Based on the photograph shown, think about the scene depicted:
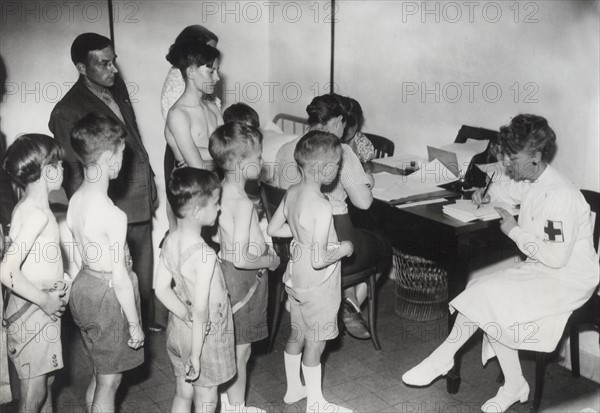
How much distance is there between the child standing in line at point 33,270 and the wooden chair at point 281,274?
0.95m

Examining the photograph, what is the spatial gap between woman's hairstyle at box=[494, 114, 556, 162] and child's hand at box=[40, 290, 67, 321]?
6.09ft

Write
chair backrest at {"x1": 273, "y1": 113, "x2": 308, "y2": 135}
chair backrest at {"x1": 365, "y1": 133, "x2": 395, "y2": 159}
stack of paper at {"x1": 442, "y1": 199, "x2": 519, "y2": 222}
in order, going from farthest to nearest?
chair backrest at {"x1": 273, "y1": 113, "x2": 308, "y2": 135} < chair backrest at {"x1": 365, "y1": 133, "x2": 395, "y2": 159} < stack of paper at {"x1": 442, "y1": 199, "x2": 519, "y2": 222}

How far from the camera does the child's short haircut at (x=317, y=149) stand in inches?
106

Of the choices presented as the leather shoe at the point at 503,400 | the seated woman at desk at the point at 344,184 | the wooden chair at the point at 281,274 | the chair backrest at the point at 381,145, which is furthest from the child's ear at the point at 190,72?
the leather shoe at the point at 503,400

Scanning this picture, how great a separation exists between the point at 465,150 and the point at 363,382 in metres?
1.27

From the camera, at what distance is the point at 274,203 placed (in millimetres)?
3143

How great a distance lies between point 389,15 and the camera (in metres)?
4.27

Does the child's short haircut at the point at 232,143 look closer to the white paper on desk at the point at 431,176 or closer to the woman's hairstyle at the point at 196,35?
the white paper on desk at the point at 431,176

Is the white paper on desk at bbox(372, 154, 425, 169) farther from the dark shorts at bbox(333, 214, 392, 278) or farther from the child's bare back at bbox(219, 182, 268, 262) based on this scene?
the child's bare back at bbox(219, 182, 268, 262)

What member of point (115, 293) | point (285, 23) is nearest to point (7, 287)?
point (115, 293)

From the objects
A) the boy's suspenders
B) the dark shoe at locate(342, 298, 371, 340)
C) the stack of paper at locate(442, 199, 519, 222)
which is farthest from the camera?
the dark shoe at locate(342, 298, 371, 340)

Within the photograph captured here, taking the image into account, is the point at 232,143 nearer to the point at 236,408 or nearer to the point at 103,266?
the point at 103,266

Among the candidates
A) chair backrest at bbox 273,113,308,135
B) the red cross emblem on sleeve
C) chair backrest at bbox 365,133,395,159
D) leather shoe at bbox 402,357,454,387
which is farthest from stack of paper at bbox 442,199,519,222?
chair backrest at bbox 273,113,308,135

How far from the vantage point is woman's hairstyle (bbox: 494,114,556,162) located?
2854 millimetres
